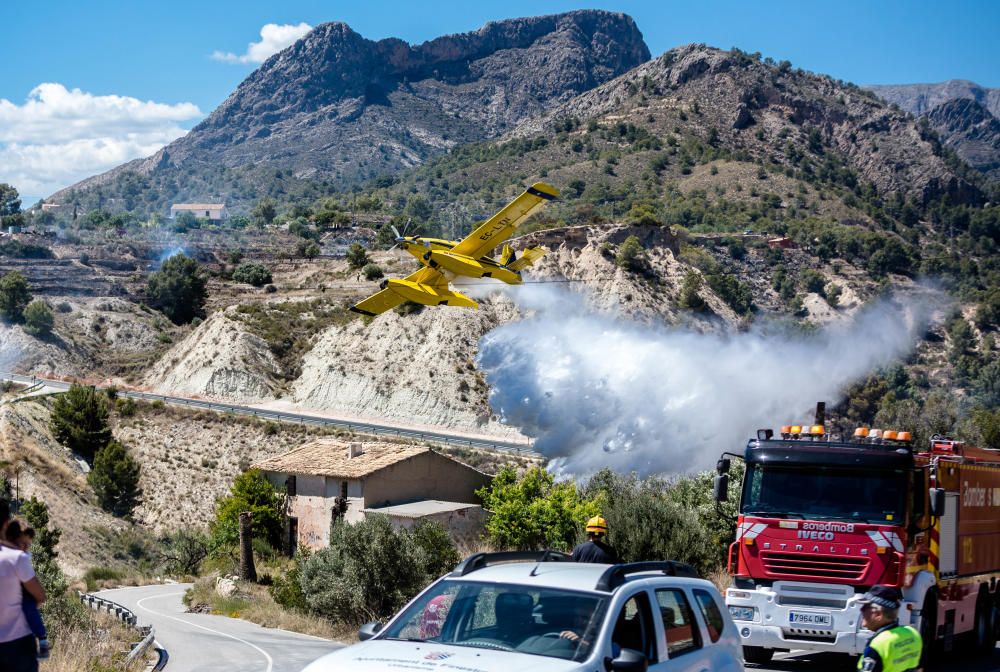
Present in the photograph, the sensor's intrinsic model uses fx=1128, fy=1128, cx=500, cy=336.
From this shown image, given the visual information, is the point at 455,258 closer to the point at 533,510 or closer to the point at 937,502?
the point at 533,510

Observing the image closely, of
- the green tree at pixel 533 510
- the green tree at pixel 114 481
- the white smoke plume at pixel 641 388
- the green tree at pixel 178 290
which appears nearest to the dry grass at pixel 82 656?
the green tree at pixel 533 510

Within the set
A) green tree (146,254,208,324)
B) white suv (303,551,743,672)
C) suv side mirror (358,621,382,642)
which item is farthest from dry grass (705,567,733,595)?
green tree (146,254,208,324)

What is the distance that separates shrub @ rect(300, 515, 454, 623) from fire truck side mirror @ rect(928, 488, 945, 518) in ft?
33.2

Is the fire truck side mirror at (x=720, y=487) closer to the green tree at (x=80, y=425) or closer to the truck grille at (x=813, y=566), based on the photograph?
the truck grille at (x=813, y=566)

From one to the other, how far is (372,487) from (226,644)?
88.0 ft

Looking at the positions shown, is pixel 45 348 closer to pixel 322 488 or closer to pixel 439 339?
pixel 439 339

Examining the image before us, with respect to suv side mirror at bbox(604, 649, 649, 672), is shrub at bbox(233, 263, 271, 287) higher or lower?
higher

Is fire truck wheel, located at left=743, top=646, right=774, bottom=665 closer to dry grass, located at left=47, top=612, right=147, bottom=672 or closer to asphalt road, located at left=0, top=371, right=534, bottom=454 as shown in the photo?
dry grass, located at left=47, top=612, right=147, bottom=672

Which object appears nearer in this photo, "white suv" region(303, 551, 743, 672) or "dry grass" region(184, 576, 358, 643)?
"white suv" region(303, 551, 743, 672)

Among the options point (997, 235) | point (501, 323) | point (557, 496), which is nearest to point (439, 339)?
point (501, 323)

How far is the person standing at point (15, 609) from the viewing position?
313 inches

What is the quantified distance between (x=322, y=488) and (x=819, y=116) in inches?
5678

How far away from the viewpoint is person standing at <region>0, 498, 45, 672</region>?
7.94 meters

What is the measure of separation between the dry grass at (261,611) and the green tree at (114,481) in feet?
77.9
